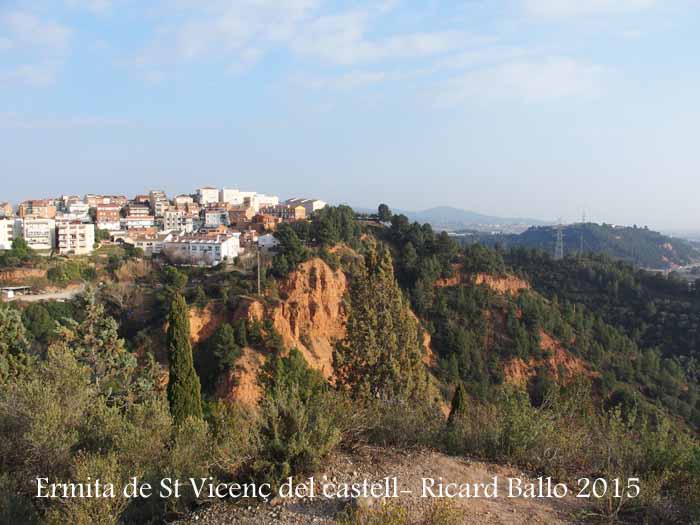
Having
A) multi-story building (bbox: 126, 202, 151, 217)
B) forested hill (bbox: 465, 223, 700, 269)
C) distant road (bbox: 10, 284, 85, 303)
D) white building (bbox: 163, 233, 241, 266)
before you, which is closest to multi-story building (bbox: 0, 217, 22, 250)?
multi-story building (bbox: 126, 202, 151, 217)

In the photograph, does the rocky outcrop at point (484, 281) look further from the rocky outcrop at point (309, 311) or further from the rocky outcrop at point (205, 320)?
the rocky outcrop at point (205, 320)

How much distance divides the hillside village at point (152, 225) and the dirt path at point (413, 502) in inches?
1161

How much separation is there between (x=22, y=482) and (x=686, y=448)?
6.56 metres

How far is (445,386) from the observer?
21328 millimetres

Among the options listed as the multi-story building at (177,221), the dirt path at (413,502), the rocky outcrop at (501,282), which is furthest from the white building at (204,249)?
the dirt path at (413,502)

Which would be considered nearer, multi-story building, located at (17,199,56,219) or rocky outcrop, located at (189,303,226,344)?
rocky outcrop, located at (189,303,226,344)

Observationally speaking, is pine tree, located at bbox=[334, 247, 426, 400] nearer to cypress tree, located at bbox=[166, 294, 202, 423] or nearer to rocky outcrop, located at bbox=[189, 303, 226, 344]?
cypress tree, located at bbox=[166, 294, 202, 423]

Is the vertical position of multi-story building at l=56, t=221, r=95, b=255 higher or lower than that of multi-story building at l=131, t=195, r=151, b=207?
lower

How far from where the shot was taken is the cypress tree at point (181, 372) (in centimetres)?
917

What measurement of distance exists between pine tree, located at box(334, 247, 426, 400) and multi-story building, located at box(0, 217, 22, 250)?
3563 centimetres

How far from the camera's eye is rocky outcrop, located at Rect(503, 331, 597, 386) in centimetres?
2450

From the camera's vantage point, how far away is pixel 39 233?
3869 centimetres

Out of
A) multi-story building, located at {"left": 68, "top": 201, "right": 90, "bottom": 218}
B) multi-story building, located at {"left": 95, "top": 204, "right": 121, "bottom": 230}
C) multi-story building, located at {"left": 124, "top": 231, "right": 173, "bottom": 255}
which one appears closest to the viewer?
multi-story building, located at {"left": 124, "top": 231, "right": 173, "bottom": 255}

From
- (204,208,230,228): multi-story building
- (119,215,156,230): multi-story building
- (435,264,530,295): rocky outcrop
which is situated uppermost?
(204,208,230,228): multi-story building
